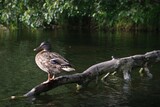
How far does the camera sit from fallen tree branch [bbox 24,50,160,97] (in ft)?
44.1

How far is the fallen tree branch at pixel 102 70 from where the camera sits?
44.1 ft

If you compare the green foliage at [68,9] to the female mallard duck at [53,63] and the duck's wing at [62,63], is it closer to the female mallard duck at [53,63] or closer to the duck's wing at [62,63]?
the female mallard duck at [53,63]

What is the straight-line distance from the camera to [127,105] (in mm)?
12961

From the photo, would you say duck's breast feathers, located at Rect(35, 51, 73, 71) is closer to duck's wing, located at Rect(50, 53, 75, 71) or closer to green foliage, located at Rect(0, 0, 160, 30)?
duck's wing, located at Rect(50, 53, 75, 71)

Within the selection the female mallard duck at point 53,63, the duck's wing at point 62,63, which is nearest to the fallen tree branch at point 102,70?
the duck's wing at point 62,63

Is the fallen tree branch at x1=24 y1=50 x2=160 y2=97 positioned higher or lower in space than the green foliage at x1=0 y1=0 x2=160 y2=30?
lower

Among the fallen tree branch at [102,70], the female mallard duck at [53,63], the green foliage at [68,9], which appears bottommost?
the fallen tree branch at [102,70]

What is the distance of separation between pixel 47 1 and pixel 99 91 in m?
5.09

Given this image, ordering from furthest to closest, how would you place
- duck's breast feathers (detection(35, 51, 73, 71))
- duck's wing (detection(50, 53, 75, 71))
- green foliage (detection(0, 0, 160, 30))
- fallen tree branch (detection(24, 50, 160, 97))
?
green foliage (detection(0, 0, 160, 30)), duck's breast feathers (detection(35, 51, 73, 71)), duck's wing (detection(50, 53, 75, 71)), fallen tree branch (detection(24, 50, 160, 97))

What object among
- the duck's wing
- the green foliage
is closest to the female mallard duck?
the duck's wing

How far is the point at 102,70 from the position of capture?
15039 millimetres

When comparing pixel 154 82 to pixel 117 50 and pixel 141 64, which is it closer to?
pixel 141 64

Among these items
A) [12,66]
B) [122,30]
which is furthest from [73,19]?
[12,66]

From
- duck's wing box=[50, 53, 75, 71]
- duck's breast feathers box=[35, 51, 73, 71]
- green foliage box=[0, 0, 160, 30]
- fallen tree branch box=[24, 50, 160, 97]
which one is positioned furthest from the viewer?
green foliage box=[0, 0, 160, 30]
